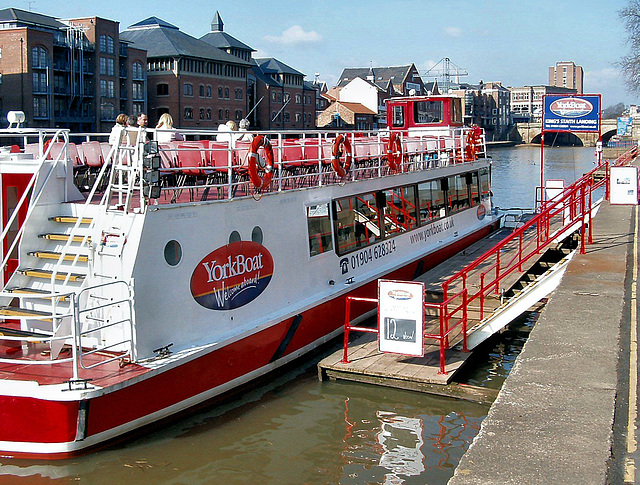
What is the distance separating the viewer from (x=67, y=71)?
5894 centimetres

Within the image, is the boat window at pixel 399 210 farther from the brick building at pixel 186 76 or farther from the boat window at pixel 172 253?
the brick building at pixel 186 76

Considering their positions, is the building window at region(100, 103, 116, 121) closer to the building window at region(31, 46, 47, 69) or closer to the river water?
the building window at region(31, 46, 47, 69)

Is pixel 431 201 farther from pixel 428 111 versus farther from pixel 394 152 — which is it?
pixel 428 111

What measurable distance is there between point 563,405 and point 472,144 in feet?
48.5

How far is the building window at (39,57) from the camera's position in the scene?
55.2m

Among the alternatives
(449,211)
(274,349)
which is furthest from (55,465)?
(449,211)

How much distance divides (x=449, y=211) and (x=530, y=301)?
718cm

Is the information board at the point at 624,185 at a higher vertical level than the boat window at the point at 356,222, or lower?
higher

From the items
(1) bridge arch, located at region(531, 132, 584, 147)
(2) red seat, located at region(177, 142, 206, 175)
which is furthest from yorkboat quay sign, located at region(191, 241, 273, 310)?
(1) bridge arch, located at region(531, 132, 584, 147)

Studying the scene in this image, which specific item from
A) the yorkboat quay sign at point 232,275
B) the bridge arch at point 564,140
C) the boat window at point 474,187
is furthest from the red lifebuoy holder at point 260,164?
the bridge arch at point 564,140

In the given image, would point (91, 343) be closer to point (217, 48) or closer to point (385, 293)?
point (385, 293)

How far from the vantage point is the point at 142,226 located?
8805 millimetres

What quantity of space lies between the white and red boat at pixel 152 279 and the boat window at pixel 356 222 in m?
0.04

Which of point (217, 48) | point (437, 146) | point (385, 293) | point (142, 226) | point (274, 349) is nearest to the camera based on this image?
point (142, 226)
